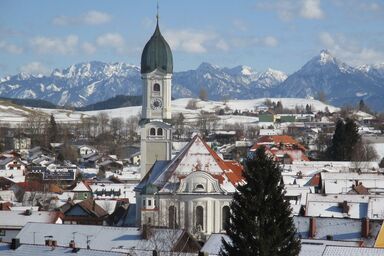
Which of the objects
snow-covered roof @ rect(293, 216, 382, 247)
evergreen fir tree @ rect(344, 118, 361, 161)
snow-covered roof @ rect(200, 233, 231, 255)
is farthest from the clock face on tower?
evergreen fir tree @ rect(344, 118, 361, 161)

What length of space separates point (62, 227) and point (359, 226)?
502 inches

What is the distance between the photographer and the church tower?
219 ft

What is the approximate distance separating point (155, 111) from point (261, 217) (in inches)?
1652

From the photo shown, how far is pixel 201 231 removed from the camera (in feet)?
172

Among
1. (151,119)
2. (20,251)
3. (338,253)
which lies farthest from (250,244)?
(151,119)

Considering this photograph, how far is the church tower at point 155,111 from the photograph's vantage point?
66750mm

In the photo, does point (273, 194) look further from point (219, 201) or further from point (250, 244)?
point (219, 201)

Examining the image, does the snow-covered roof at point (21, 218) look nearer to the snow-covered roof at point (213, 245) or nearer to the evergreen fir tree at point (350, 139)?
the snow-covered roof at point (213, 245)

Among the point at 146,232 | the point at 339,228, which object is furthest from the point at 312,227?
the point at 146,232

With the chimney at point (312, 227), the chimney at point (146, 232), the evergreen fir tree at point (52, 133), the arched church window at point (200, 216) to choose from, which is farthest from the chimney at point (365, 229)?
the evergreen fir tree at point (52, 133)

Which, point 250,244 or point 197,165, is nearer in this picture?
point 250,244

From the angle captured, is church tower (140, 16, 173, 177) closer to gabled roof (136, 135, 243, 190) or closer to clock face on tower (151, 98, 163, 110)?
clock face on tower (151, 98, 163, 110)

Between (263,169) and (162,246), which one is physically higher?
(263,169)

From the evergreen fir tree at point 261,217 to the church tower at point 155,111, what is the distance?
4091 cm
